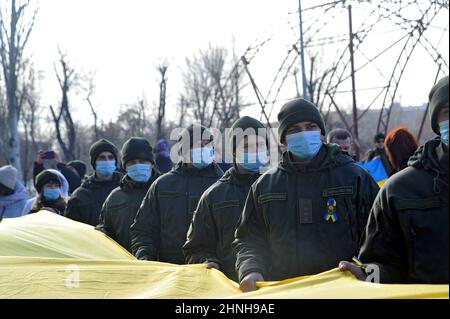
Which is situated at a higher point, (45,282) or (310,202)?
(310,202)

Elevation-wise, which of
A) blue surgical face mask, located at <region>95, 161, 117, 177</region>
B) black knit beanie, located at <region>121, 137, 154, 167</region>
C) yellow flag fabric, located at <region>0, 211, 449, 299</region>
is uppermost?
black knit beanie, located at <region>121, 137, 154, 167</region>

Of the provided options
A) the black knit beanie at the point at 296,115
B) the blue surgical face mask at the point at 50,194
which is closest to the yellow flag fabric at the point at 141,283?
the black knit beanie at the point at 296,115


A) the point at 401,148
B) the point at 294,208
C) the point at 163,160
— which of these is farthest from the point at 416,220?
the point at 163,160

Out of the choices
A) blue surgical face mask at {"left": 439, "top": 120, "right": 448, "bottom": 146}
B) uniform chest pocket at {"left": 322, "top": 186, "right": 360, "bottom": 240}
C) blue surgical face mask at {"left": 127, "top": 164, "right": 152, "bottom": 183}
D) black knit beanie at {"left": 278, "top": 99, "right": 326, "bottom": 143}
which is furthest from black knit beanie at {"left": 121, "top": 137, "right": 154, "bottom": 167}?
blue surgical face mask at {"left": 439, "top": 120, "right": 448, "bottom": 146}

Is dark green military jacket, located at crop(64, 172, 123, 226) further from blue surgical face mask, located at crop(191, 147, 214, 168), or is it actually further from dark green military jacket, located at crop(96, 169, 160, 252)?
blue surgical face mask, located at crop(191, 147, 214, 168)

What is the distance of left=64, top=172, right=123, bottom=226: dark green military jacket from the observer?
688 centimetres

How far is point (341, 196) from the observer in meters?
3.38

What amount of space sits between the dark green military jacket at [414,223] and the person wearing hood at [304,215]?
0.56 meters

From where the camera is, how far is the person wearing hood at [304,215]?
3346mm

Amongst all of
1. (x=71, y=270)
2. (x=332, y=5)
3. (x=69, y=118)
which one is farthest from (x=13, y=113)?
(x=71, y=270)

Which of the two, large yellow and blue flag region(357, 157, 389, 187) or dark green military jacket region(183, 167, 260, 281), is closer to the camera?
dark green military jacket region(183, 167, 260, 281)

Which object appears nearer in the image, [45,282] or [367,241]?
[367,241]
